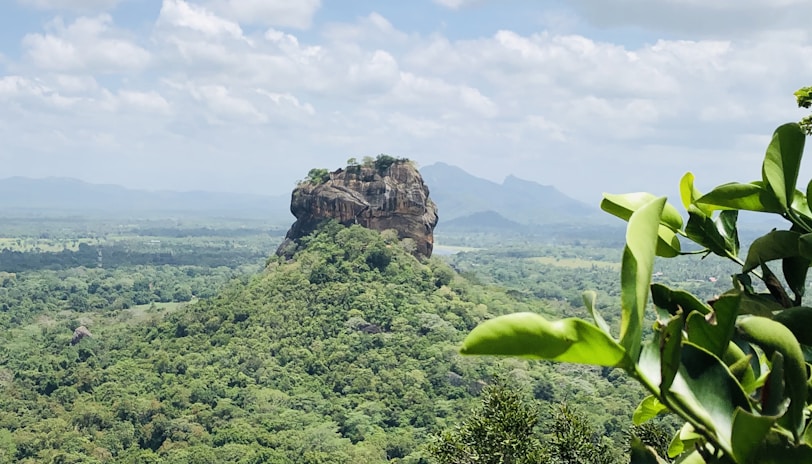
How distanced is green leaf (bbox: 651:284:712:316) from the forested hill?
20.3 m

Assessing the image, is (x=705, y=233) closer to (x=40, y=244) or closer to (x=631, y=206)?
(x=631, y=206)

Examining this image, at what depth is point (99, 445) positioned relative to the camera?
78.5 ft

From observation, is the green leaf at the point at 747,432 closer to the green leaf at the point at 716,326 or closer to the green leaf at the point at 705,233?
the green leaf at the point at 716,326

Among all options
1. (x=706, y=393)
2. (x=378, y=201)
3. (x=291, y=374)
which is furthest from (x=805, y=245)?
(x=378, y=201)

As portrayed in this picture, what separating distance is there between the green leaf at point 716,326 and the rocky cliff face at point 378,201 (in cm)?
3573

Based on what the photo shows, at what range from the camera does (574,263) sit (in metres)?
113

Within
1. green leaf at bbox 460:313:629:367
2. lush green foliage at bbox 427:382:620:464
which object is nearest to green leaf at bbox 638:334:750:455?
green leaf at bbox 460:313:629:367

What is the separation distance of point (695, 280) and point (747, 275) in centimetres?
9926

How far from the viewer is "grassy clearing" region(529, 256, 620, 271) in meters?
109

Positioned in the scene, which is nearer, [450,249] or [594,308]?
[594,308]

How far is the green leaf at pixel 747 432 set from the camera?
74cm

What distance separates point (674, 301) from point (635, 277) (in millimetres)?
348

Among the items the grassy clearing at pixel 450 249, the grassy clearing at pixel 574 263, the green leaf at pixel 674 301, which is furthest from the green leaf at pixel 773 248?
the grassy clearing at pixel 450 249

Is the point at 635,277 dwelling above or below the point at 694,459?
above
